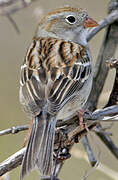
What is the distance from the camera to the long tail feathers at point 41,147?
7.09ft

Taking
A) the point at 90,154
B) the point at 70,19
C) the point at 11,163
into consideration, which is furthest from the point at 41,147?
the point at 70,19

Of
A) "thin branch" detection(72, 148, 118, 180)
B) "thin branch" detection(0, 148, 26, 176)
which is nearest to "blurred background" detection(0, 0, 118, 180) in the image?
"thin branch" detection(72, 148, 118, 180)

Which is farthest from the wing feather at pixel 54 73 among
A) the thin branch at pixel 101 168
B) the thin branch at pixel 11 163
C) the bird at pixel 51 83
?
the thin branch at pixel 101 168

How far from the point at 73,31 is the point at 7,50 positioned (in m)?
1.29

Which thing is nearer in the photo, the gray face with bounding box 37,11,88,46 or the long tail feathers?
the long tail feathers

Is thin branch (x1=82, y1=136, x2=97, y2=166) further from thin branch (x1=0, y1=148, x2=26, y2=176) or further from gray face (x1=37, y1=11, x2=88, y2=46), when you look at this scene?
gray face (x1=37, y1=11, x2=88, y2=46)

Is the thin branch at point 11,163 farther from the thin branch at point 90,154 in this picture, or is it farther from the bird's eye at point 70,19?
the bird's eye at point 70,19

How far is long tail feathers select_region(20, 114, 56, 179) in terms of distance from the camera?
2.16 m

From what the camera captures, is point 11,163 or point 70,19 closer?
point 11,163

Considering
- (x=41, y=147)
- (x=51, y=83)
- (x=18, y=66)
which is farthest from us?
(x=18, y=66)

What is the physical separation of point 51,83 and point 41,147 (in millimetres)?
469

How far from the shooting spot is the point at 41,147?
7.51 ft

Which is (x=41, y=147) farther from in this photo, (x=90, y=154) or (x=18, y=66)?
(x=18, y=66)

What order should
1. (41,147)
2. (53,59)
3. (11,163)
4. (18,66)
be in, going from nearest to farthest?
(11,163) → (41,147) → (53,59) → (18,66)
